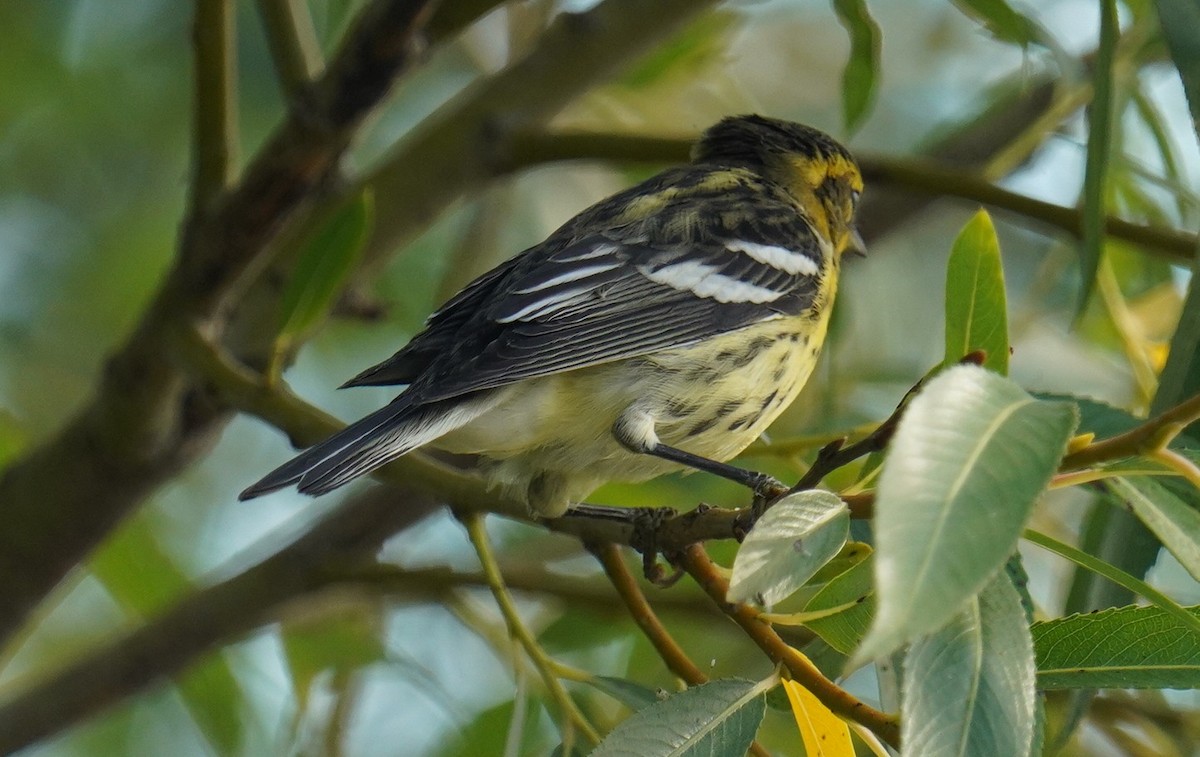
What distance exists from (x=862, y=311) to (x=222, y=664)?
1983 millimetres

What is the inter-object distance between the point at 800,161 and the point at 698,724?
1.86 metres

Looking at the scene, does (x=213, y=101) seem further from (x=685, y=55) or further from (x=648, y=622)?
(x=685, y=55)

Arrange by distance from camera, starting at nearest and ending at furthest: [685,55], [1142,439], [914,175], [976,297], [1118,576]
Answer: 1. [1142,439]
2. [1118,576]
3. [976,297]
4. [914,175]
5. [685,55]

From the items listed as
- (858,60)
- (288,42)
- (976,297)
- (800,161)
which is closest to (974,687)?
(976,297)

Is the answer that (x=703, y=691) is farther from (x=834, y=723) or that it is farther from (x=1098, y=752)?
(x=1098, y=752)

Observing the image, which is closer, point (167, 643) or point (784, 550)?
point (784, 550)

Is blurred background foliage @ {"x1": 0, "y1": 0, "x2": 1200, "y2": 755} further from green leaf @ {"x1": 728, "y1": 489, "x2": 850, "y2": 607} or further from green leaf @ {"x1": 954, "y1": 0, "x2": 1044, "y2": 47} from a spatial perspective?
green leaf @ {"x1": 728, "y1": 489, "x2": 850, "y2": 607}

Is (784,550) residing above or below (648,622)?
above

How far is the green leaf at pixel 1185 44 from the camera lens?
5.65 ft

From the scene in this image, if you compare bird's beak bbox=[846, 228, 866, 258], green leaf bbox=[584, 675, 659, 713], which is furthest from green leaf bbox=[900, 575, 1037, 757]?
bird's beak bbox=[846, 228, 866, 258]

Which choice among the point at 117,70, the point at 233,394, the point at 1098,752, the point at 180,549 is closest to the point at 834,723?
the point at 233,394

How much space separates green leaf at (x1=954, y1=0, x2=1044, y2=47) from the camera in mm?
2281

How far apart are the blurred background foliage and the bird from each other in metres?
0.21

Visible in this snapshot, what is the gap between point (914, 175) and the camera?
8.24ft
